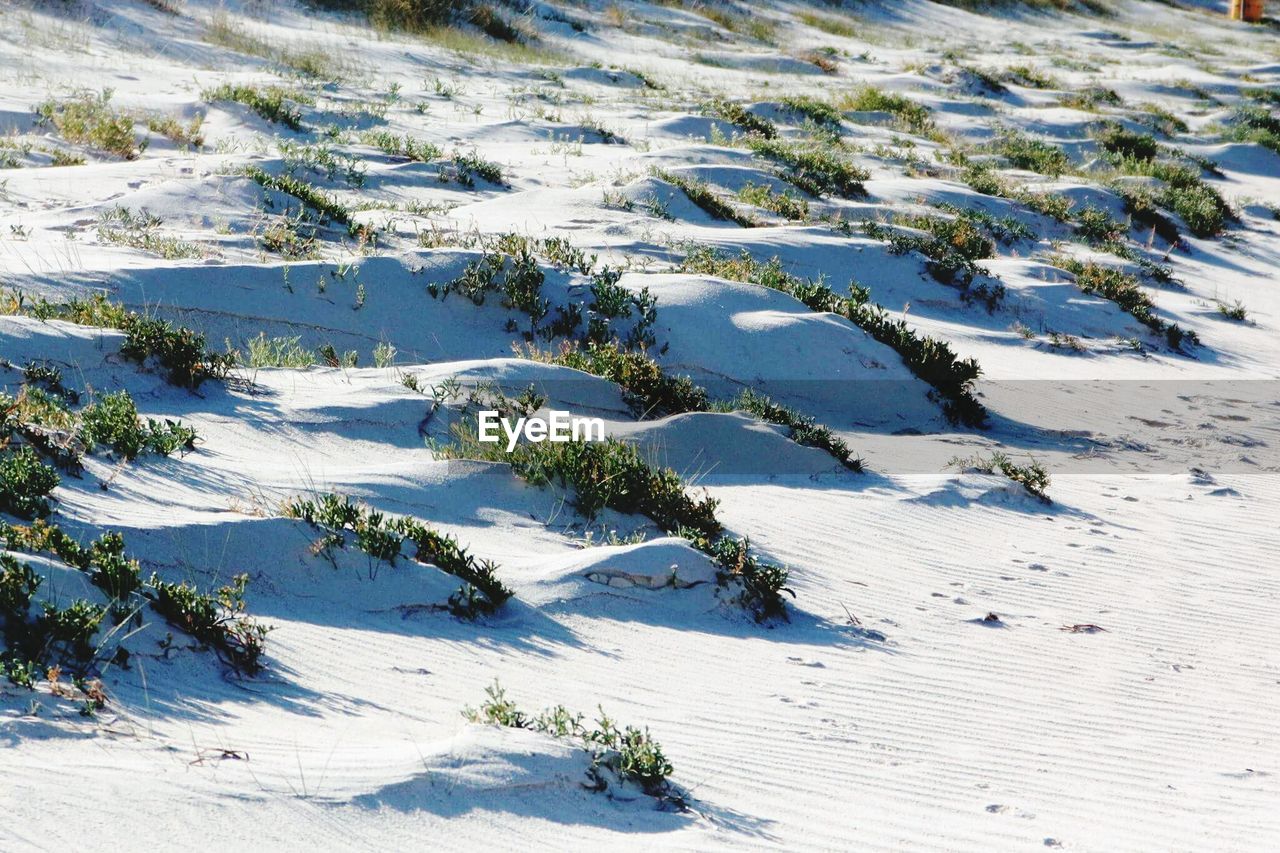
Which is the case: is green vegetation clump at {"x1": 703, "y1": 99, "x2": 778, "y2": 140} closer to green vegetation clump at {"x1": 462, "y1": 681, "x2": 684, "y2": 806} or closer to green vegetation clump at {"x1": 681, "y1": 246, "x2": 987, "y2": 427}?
green vegetation clump at {"x1": 681, "y1": 246, "x2": 987, "y2": 427}

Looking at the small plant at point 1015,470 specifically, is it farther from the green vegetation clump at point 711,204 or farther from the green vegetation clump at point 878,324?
the green vegetation clump at point 711,204

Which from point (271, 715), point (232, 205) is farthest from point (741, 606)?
point (232, 205)

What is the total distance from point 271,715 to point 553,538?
7.39ft

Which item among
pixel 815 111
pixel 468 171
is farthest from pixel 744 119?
pixel 468 171

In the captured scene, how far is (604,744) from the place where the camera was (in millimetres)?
3740

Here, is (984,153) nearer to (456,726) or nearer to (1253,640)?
(1253,640)

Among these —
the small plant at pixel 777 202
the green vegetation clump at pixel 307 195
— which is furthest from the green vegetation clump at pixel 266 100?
the small plant at pixel 777 202

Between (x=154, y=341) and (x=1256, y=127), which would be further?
(x=1256, y=127)

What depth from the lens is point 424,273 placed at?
363 inches

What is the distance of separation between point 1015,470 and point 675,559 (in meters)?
3.02

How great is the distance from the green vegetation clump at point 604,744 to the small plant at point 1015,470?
423 cm

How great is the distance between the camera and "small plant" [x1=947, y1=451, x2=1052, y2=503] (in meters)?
7.50

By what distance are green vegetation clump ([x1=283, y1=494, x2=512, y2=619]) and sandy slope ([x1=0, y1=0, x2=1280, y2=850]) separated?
3.2 inches

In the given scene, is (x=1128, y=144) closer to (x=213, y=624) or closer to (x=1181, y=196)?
(x=1181, y=196)
